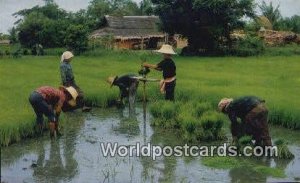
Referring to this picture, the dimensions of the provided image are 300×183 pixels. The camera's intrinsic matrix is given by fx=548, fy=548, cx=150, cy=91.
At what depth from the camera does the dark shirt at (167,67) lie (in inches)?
465

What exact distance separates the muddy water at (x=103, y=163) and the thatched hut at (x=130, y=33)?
33344 millimetres

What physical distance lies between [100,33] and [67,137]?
35.7 metres

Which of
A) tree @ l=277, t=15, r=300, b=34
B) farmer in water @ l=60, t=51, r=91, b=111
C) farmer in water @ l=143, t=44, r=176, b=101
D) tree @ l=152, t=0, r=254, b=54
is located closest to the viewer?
farmer in water @ l=143, t=44, r=176, b=101

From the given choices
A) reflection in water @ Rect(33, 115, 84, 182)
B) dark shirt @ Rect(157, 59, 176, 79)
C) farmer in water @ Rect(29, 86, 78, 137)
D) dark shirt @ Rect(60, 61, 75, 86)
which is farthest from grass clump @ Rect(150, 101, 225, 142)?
farmer in water @ Rect(29, 86, 78, 137)

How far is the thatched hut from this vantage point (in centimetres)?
4459

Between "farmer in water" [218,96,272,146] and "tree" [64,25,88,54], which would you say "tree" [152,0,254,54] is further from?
"farmer in water" [218,96,272,146]

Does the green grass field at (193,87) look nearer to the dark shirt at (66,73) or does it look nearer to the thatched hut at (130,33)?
the dark shirt at (66,73)

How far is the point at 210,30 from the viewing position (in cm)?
3259

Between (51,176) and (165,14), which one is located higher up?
(165,14)

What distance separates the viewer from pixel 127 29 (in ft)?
150

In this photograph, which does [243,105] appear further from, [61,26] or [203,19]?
[61,26]

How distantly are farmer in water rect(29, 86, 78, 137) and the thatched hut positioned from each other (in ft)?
109

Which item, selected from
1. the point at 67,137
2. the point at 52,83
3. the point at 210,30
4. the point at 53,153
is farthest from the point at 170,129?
the point at 210,30

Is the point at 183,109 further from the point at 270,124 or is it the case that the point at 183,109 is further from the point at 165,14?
the point at 165,14
